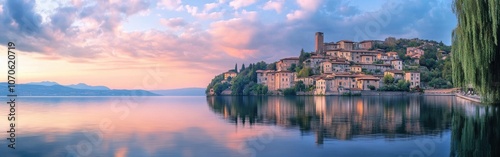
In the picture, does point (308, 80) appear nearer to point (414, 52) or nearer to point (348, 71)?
point (348, 71)

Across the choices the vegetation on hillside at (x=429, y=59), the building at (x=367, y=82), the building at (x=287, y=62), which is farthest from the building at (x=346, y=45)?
the building at (x=367, y=82)

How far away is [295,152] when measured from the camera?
1405cm

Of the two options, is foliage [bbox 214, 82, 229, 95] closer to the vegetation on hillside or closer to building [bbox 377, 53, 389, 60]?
building [bbox 377, 53, 389, 60]

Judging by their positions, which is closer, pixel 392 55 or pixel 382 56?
pixel 382 56

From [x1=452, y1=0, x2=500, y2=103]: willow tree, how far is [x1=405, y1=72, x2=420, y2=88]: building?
3708 inches

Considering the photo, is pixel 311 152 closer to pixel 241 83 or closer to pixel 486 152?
pixel 486 152

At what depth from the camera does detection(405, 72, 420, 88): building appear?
105750 mm

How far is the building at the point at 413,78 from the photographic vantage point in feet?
347

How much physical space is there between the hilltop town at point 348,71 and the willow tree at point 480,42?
280 feet

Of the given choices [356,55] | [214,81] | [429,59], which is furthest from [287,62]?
[429,59]

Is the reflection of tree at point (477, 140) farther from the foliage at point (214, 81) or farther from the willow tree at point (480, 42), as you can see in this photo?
the foliage at point (214, 81)

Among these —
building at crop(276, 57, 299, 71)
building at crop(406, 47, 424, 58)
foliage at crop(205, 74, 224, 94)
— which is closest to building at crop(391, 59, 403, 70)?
building at crop(406, 47, 424, 58)

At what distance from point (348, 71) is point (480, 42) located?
347ft

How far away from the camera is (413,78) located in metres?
106
